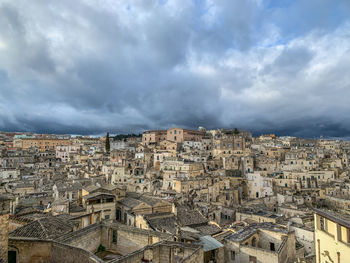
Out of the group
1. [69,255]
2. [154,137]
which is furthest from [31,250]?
[154,137]

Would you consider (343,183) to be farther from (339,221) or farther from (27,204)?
(27,204)

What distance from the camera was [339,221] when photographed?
9250mm

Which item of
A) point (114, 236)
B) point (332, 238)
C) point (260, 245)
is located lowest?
point (260, 245)

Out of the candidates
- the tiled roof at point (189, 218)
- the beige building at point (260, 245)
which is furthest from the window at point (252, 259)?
the tiled roof at point (189, 218)

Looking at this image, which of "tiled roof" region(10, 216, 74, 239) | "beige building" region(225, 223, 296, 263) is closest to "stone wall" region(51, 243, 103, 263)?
Result: "tiled roof" region(10, 216, 74, 239)

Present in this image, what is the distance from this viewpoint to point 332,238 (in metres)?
9.83

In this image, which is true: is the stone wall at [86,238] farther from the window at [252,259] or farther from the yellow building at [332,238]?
the yellow building at [332,238]

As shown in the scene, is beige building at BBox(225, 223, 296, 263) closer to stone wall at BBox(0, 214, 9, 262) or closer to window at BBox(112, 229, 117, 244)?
window at BBox(112, 229, 117, 244)

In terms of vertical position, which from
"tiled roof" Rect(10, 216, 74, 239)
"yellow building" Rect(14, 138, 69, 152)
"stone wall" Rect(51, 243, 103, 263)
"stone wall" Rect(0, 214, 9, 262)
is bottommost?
"stone wall" Rect(51, 243, 103, 263)

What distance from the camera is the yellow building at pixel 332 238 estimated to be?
29.8 feet

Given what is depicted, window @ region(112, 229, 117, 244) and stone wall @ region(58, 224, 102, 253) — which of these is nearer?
stone wall @ region(58, 224, 102, 253)

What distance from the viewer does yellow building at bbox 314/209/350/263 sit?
29.8 feet

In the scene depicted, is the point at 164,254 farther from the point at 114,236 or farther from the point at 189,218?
the point at 189,218

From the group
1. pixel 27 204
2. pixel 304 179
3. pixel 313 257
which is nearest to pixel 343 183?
pixel 304 179
